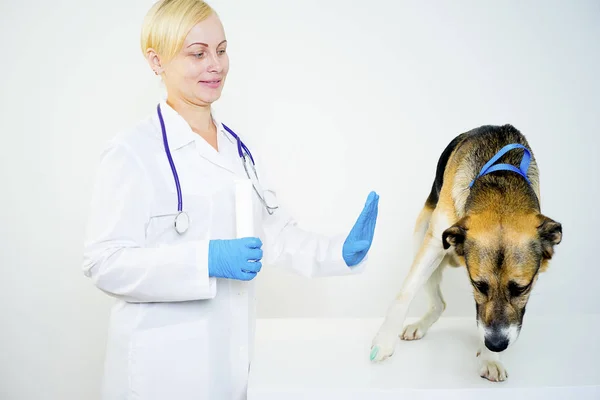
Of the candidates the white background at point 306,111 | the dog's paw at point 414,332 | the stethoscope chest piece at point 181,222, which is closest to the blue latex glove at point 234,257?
the stethoscope chest piece at point 181,222

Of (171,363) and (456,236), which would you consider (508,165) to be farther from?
(171,363)

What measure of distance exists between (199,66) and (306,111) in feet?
5.43

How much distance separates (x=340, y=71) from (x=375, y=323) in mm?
1761

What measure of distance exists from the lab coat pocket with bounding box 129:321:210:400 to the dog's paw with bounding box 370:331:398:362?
66 cm

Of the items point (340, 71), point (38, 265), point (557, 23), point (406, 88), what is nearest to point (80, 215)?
point (38, 265)

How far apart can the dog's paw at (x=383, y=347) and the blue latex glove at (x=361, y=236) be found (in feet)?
1.06

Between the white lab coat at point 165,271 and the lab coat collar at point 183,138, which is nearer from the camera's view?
the white lab coat at point 165,271

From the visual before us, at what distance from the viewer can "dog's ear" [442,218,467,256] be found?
7.30 feet

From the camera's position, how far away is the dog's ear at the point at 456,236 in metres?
2.23

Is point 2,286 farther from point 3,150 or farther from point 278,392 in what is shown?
point 278,392

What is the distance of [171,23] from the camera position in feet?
7.18

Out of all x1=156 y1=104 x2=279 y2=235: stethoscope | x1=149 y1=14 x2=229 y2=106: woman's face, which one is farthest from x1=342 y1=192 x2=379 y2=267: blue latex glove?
x1=149 y1=14 x2=229 y2=106: woman's face

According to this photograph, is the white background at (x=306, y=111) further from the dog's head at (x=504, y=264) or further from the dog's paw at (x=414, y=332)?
the dog's head at (x=504, y=264)

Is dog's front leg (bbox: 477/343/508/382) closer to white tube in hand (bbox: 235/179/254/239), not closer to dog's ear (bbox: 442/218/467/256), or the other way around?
dog's ear (bbox: 442/218/467/256)
